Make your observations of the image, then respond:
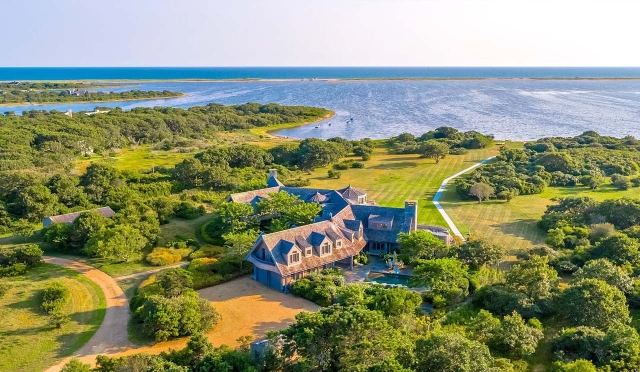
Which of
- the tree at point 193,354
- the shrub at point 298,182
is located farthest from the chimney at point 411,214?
the shrub at point 298,182

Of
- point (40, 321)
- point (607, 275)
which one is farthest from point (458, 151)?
point (40, 321)

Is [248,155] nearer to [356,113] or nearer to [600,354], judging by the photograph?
[600,354]

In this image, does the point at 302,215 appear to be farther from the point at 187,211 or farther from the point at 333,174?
the point at 333,174

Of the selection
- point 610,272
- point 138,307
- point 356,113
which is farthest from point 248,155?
point 356,113

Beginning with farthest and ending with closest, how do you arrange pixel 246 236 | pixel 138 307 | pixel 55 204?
pixel 55 204
pixel 246 236
pixel 138 307

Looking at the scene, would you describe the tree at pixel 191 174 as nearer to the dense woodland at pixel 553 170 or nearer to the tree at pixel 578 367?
the dense woodland at pixel 553 170

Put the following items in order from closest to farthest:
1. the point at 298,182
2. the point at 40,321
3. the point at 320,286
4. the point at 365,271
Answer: the point at 40,321, the point at 320,286, the point at 365,271, the point at 298,182
